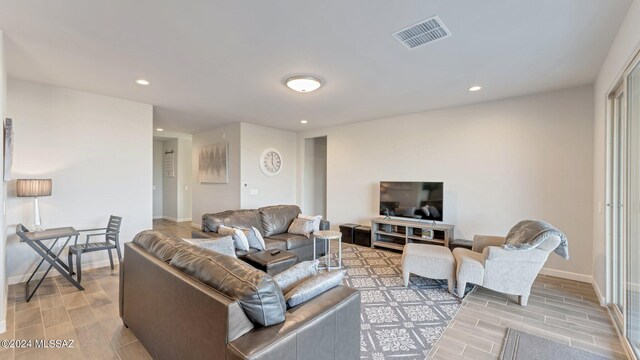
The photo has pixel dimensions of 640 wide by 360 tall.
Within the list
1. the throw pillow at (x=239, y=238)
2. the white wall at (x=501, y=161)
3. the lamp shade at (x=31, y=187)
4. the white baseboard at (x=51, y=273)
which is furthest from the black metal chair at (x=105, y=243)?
the white wall at (x=501, y=161)

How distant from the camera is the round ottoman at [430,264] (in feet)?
10.3

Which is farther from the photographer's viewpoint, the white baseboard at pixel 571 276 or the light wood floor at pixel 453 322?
the white baseboard at pixel 571 276

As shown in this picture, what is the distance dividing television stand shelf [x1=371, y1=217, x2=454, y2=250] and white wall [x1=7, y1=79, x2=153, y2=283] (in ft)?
13.3

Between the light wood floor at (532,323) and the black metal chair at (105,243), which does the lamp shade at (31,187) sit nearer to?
the black metal chair at (105,243)

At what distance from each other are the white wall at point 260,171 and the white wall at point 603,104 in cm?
556

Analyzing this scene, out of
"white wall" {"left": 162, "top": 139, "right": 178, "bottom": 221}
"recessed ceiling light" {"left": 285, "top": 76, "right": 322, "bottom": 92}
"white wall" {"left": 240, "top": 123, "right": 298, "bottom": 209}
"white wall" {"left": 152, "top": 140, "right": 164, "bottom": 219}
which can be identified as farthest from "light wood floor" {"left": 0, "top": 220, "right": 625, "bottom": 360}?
"white wall" {"left": 152, "top": 140, "right": 164, "bottom": 219}

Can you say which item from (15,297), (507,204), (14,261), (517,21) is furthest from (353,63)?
(14,261)

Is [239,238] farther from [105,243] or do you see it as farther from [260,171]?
[260,171]

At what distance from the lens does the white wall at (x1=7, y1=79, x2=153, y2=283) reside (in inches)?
135

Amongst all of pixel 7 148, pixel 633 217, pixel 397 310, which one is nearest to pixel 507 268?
pixel 633 217

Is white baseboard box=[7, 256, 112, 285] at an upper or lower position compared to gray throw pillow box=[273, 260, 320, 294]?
lower

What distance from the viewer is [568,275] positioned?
3.65 meters

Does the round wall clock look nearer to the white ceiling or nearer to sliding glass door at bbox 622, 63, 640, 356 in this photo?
the white ceiling

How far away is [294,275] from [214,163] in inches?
215
